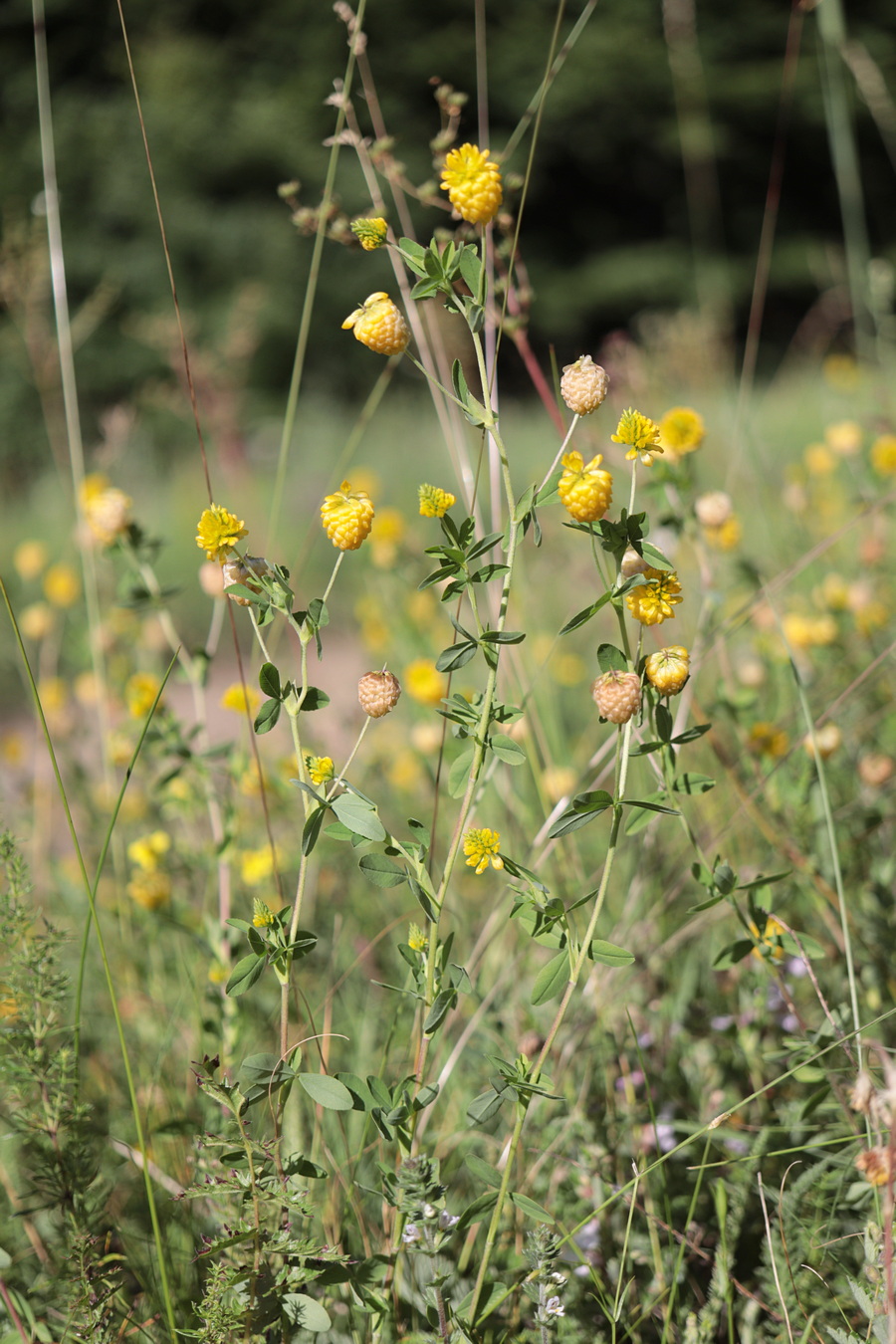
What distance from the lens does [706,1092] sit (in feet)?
2.33

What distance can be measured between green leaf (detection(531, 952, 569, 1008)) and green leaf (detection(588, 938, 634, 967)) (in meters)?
0.02

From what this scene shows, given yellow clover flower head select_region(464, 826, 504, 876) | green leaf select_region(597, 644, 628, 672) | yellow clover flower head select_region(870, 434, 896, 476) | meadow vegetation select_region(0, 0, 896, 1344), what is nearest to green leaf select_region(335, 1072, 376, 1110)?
meadow vegetation select_region(0, 0, 896, 1344)

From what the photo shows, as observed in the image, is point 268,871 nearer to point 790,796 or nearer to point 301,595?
point 790,796

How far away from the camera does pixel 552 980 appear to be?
1.48 ft

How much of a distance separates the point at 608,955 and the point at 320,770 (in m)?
0.15

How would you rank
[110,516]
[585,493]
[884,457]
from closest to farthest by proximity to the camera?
[585,493]
[110,516]
[884,457]

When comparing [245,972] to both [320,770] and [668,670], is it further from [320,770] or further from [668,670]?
[668,670]

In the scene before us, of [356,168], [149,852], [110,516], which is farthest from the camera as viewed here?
[356,168]

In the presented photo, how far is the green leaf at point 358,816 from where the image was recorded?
0.42m

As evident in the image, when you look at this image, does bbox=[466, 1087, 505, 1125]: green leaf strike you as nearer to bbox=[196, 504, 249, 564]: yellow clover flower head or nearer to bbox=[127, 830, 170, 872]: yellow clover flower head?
bbox=[196, 504, 249, 564]: yellow clover flower head

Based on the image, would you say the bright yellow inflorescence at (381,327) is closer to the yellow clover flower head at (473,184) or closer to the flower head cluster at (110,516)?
the yellow clover flower head at (473,184)

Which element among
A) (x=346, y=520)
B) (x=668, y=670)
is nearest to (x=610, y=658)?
(x=668, y=670)

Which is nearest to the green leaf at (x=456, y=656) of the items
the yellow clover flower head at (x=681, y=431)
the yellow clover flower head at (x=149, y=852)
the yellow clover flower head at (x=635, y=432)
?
the yellow clover flower head at (x=635, y=432)

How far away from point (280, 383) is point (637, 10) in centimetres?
389
